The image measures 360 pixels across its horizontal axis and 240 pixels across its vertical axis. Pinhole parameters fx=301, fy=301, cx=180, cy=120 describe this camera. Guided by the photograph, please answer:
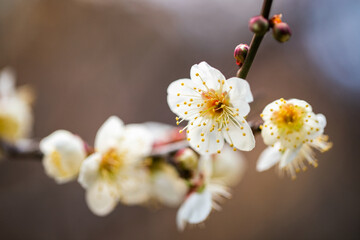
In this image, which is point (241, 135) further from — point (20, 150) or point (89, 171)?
point (20, 150)

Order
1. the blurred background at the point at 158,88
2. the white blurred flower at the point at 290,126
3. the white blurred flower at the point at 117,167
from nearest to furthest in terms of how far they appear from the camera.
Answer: the white blurred flower at the point at 290,126, the white blurred flower at the point at 117,167, the blurred background at the point at 158,88

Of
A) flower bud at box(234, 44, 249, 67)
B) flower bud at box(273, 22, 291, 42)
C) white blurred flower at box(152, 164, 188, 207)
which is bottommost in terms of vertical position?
white blurred flower at box(152, 164, 188, 207)

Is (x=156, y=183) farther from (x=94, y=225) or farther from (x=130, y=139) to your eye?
(x=94, y=225)

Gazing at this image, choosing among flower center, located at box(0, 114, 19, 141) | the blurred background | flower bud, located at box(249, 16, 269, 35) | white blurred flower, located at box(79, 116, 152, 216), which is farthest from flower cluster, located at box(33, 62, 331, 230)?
the blurred background

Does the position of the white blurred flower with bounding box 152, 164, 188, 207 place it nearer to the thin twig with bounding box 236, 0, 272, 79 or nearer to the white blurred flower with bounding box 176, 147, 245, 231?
the white blurred flower with bounding box 176, 147, 245, 231

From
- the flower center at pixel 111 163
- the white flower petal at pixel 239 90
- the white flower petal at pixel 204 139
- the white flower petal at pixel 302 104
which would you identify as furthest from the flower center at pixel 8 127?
the white flower petal at pixel 302 104

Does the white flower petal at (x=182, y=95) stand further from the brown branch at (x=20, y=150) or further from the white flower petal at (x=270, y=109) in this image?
the brown branch at (x=20, y=150)
